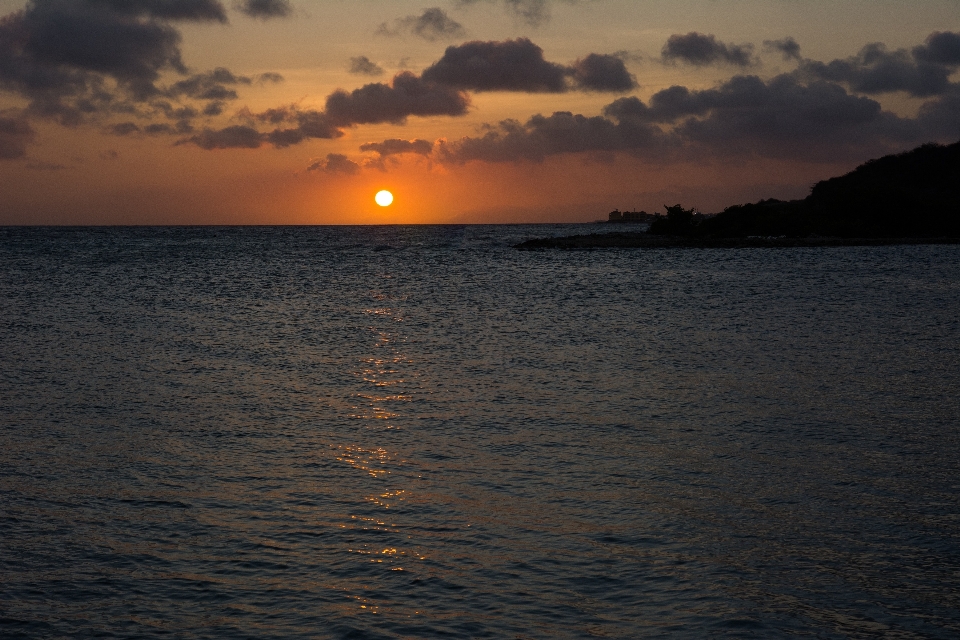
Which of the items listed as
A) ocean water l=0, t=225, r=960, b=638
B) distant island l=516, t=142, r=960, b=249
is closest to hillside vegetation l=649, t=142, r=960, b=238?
distant island l=516, t=142, r=960, b=249

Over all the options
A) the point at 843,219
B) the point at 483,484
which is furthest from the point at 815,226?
the point at 483,484

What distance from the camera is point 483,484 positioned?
14.2 meters

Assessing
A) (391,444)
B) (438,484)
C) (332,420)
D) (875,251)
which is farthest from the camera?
(875,251)

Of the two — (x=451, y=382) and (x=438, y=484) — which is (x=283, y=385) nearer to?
(x=451, y=382)

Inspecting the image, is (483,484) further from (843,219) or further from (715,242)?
(843,219)

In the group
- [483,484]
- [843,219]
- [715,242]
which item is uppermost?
[843,219]

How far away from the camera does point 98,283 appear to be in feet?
215

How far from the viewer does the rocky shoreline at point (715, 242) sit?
375 feet

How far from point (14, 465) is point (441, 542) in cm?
910

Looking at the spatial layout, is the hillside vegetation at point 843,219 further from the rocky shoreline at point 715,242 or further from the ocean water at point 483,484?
the ocean water at point 483,484

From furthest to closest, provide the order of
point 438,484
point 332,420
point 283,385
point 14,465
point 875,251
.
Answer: point 875,251 → point 283,385 → point 332,420 → point 14,465 → point 438,484

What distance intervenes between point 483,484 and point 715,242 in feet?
→ 367

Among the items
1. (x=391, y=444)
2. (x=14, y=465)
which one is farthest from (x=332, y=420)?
(x=14, y=465)

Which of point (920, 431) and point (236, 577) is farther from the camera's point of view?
point (920, 431)
